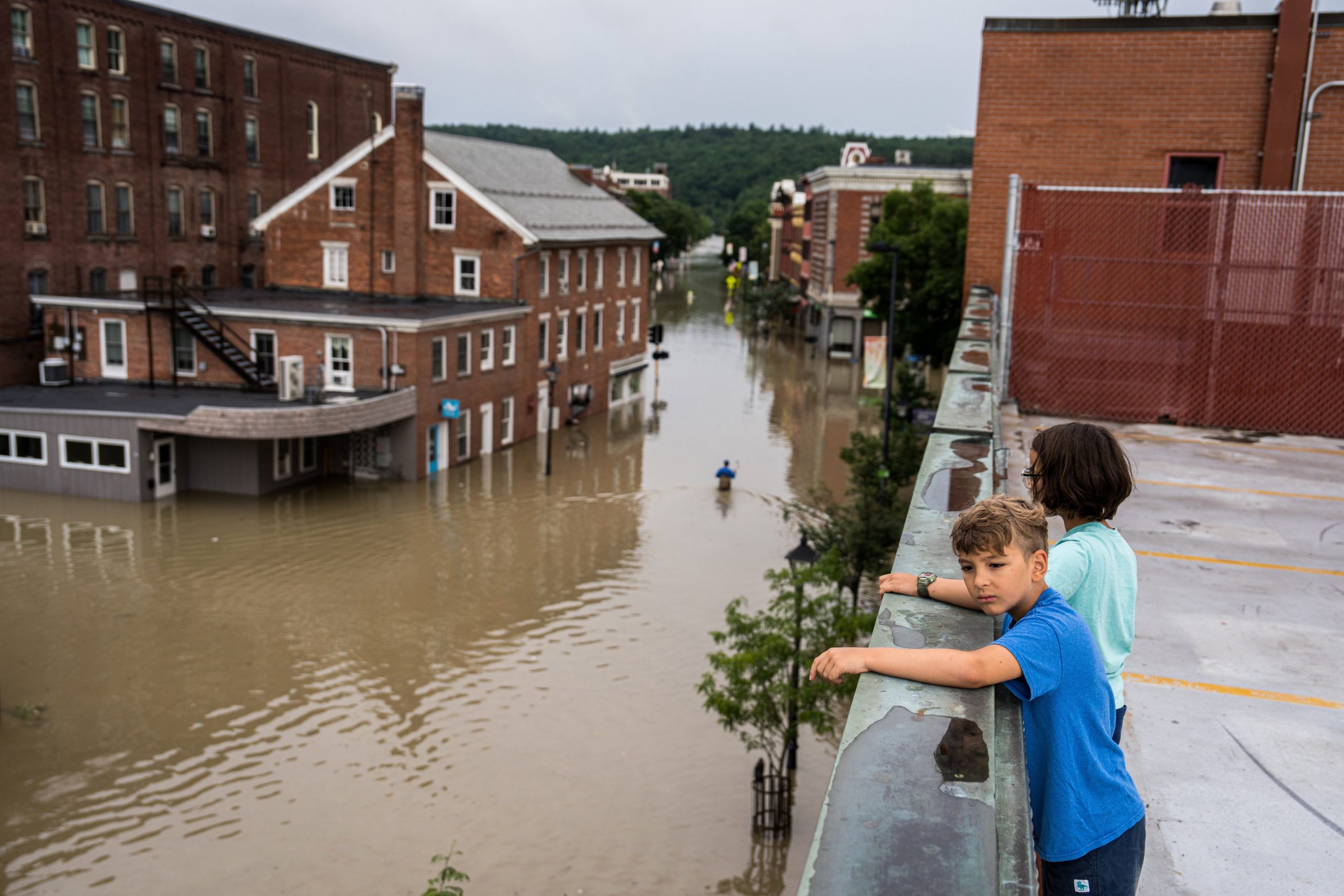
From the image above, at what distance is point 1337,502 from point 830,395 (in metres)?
43.0

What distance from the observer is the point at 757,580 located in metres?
26.1

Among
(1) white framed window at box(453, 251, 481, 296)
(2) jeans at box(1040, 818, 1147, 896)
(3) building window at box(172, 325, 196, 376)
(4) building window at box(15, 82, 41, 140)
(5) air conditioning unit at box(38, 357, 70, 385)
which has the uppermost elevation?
(4) building window at box(15, 82, 41, 140)

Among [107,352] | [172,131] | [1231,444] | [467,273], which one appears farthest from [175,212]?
[1231,444]

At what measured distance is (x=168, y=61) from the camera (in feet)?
148

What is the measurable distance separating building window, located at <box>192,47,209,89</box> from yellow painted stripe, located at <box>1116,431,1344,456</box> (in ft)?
147

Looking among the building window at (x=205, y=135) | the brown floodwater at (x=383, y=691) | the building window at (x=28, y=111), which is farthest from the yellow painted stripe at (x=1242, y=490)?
the building window at (x=205, y=135)

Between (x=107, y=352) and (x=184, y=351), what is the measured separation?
2.79 meters

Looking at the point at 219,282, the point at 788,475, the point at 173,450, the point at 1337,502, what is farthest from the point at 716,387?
the point at 1337,502

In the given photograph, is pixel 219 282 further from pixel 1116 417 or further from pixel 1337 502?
pixel 1337 502

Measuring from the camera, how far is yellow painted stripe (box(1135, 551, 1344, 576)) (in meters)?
8.65

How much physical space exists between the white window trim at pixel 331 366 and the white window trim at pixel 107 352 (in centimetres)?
680

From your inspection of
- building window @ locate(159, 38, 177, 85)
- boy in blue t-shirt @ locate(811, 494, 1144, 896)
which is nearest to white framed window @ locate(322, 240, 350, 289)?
building window @ locate(159, 38, 177, 85)

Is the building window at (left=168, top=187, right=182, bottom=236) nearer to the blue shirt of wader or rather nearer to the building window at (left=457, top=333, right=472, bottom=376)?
the building window at (left=457, top=333, right=472, bottom=376)

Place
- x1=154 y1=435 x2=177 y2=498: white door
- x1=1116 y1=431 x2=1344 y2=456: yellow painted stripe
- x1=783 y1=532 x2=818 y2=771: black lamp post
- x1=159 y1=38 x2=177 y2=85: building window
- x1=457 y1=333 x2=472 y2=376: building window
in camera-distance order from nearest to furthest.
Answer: x1=1116 y1=431 x2=1344 y2=456: yellow painted stripe, x1=783 y1=532 x2=818 y2=771: black lamp post, x1=154 y1=435 x2=177 y2=498: white door, x1=457 y1=333 x2=472 y2=376: building window, x1=159 y1=38 x2=177 y2=85: building window
